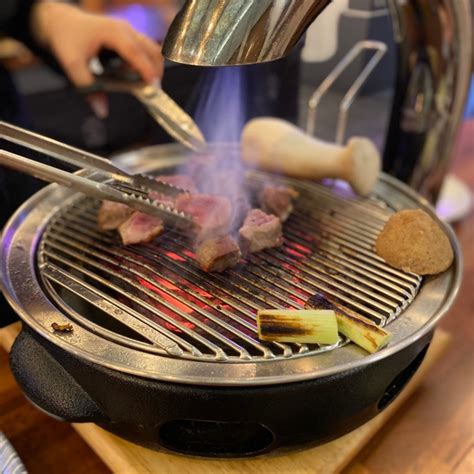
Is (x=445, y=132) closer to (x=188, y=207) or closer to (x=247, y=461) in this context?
(x=188, y=207)

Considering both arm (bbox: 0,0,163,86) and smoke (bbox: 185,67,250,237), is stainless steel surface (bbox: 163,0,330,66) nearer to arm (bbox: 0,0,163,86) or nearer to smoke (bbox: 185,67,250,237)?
smoke (bbox: 185,67,250,237)

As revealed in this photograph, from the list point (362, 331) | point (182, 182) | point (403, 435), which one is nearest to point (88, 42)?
point (182, 182)

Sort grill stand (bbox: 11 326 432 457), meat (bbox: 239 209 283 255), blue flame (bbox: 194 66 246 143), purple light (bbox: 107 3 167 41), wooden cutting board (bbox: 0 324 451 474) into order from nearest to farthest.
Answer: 1. grill stand (bbox: 11 326 432 457)
2. wooden cutting board (bbox: 0 324 451 474)
3. meat (bbox: 239 209 283 255)
4. blue flame (bbox: 194 66 246 143)
5. purple light (bbox: 107 3 167 41)

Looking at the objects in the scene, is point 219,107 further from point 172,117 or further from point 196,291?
point 196,291

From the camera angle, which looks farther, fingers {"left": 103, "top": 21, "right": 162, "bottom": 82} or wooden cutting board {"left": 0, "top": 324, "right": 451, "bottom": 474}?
fingers {"left": 103, "top": 21, "right": 162, "bottom": 82}

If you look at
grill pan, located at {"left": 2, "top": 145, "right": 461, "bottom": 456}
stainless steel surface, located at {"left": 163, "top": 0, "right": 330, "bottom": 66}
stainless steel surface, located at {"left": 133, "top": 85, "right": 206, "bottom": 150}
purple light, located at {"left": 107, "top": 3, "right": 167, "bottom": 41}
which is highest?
stainless steel surface, located at {"left": 163, "top": 0, "right": 330, "bottom": 66}

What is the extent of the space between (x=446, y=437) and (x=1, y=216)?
3.22ft

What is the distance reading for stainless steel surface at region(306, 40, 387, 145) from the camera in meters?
1.45

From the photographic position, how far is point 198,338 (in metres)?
0.79

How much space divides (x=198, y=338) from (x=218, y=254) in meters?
0.18

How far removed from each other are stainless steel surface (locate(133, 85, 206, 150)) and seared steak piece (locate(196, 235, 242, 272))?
13.5 inches

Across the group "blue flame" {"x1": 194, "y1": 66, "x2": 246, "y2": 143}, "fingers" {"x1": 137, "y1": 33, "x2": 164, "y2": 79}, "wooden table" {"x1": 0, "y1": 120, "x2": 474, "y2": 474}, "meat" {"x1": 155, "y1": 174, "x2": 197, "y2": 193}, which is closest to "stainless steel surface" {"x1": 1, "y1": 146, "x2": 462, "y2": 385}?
"meat" {"x1": 155, "y1": 174, "x2": 197, "y2": 193}

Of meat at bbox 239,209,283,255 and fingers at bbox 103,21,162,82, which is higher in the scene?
fingers at bbox 103,21,162,82

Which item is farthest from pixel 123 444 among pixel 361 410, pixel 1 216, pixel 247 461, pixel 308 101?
pixel 308 101
